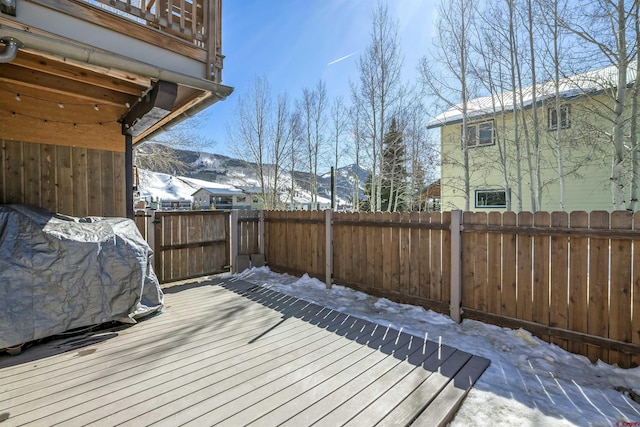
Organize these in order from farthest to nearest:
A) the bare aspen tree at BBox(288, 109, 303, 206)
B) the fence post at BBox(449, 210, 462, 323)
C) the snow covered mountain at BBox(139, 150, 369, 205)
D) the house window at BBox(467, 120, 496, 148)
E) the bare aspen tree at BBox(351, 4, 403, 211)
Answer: the snow covered mountain at BBox(139, 150, 369, 205) → the bare aspen tree at BBox(288, 109, 303, 206) → the bare aspen tree at BBox(351, 4, 403, 211) → the house window at BBox(467, 120, 496, 148) → the fence post at BBox(449, 210, 462, 323)

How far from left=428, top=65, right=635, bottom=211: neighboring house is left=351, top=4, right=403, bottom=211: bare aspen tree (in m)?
2.03

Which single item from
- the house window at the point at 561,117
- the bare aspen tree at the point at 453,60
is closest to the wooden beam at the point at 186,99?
the bare aspen tree at the point at 453,60

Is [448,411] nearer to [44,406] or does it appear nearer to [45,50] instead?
[44,406]

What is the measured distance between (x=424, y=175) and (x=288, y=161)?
6446 mm

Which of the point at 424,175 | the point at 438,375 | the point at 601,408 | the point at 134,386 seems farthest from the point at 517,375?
the point at 424,175

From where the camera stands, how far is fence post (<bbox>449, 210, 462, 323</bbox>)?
11.4ft

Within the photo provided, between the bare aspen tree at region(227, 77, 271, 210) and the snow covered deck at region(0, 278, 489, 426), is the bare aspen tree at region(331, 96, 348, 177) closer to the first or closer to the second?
the bare aspen tree at region(227, 77, 271, 210)

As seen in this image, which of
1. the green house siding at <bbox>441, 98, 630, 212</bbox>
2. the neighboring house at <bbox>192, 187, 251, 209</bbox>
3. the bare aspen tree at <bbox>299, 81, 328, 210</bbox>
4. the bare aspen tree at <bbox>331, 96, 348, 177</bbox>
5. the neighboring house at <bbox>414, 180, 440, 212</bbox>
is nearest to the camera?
the green house siding at <bbox>441, 98, 630, 212</bbox>

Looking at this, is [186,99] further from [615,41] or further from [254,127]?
[254,127]

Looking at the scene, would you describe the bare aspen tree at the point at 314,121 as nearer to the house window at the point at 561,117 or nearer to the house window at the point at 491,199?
the house window at the point at 491,199

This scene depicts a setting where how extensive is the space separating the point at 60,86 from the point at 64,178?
1.23 m

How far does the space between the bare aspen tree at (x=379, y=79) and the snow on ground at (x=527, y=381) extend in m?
6.27

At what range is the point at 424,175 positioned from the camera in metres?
13.4

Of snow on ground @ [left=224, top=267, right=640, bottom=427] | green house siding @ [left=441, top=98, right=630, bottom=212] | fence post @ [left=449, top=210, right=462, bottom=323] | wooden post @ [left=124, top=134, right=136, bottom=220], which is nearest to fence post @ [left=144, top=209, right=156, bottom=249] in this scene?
wooden post @ [left=124, top=134, right=136, bottom=220]
